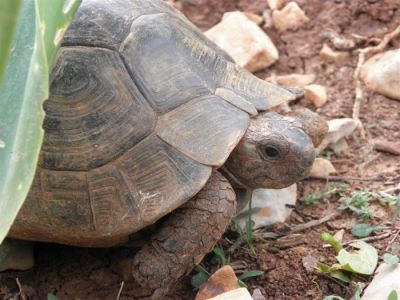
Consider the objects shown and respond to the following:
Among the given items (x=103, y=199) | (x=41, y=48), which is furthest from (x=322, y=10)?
(x=41, y=48)

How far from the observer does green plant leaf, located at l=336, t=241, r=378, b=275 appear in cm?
250

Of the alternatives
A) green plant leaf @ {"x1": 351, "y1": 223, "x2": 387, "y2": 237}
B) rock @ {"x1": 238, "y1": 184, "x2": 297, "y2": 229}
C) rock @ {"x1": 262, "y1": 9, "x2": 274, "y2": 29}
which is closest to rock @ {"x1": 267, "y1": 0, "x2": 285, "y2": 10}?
rock @ {"x1": 262, "y1": 9, "x2": 274, "y2": 29}

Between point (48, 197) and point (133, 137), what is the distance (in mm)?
428

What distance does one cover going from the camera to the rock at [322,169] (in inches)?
128

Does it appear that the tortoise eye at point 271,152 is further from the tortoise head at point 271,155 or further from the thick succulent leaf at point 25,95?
the thick succulent leaf at point 25,95

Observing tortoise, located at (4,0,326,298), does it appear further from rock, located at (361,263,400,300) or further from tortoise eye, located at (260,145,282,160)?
rock, located at (361,263,400,300)

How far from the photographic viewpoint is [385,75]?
3.60m

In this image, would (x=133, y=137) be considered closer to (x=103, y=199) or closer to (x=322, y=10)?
(x=103, y=199)

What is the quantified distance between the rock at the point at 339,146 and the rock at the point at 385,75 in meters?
0.46

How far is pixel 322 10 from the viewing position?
14.2 ft

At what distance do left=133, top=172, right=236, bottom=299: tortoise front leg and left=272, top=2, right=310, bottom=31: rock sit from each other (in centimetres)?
212

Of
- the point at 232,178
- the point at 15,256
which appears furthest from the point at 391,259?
the point at 15,256

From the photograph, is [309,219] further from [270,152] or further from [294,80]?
[294,80]

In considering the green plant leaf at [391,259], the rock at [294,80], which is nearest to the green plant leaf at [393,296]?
the green plant leaf at [391,259]
